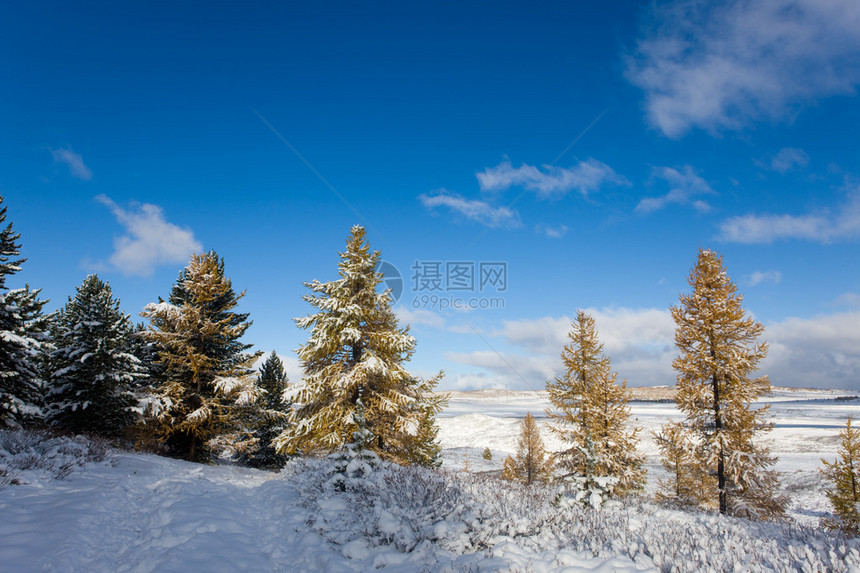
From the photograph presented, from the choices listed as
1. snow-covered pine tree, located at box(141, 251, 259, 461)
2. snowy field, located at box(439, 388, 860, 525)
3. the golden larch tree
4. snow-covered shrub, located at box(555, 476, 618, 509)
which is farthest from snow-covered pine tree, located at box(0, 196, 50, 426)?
the golden larch tree

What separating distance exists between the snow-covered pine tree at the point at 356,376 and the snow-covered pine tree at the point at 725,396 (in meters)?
9.96

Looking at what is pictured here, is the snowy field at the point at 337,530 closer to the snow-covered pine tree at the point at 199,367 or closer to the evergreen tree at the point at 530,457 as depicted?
the snow-covered pine tree at the point at 199,367

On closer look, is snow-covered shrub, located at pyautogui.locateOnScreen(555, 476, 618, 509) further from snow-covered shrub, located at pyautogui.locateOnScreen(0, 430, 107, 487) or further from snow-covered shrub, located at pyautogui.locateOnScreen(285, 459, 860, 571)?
snow-covered shrub, located at pyautogui.locateOnScreen(0, 430, 107, 487)

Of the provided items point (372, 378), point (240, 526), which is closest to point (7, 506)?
point (240, 526)

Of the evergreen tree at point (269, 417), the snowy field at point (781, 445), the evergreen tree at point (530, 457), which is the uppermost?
the evergreen tree at point (269, 417)

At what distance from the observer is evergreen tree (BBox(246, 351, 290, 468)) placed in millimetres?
19891

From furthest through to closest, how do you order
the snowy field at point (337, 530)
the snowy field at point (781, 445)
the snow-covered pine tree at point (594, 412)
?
the snowy field at point (781, 445), the snow-covered pine tree at point (594, 412), the snowy field at point (337, 530)

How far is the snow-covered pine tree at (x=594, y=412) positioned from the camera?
1725cm

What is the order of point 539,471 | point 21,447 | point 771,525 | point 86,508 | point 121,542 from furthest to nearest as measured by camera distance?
point 539,471 → point 21,447 → point 771,525 → point 86,508 → point 121,542

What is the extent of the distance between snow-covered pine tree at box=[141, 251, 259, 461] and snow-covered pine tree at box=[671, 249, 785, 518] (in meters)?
18.7

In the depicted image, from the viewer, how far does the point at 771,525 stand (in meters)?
8.77

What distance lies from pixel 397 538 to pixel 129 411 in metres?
18.9

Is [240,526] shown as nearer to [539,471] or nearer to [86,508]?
[86,508]

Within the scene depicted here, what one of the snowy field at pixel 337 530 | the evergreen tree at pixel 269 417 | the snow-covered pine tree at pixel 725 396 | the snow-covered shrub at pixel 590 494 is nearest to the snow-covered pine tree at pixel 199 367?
the evergreen tree at pixel 269 417
